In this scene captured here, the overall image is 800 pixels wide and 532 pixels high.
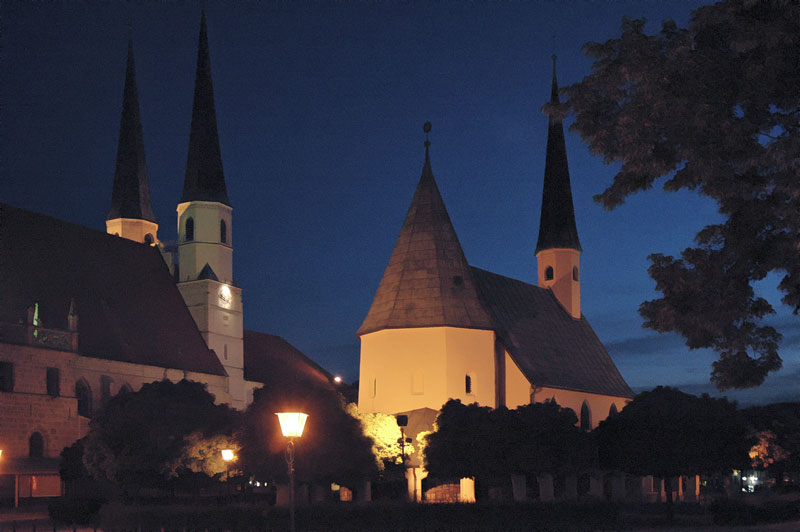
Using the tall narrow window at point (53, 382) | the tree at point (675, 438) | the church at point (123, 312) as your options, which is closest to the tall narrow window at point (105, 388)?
the church at point (123, 312)

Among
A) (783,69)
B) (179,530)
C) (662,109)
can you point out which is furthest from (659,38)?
(179,530)

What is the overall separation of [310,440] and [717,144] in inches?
1043

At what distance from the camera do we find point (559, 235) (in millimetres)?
76688

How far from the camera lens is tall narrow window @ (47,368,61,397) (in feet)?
195

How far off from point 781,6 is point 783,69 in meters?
1.28

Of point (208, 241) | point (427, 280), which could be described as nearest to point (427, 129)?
point (427, 280)

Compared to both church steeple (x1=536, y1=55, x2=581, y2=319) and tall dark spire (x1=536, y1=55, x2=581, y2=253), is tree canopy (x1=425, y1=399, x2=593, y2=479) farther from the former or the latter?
tall dark spire (x1=536, y1=55, x2=581, y2=253)

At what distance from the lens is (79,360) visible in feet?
211

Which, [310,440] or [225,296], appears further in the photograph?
[225,296]

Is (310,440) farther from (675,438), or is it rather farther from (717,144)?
(717,144)

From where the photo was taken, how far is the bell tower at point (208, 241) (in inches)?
3319

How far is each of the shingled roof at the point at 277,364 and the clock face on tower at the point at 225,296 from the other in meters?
7.82

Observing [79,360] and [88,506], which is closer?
[88,506]

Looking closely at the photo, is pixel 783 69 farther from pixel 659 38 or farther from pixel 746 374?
pixel 746 374
